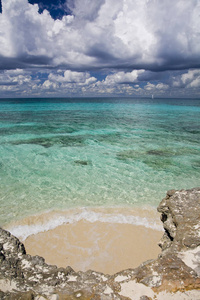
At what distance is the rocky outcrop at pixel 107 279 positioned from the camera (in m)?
2.79

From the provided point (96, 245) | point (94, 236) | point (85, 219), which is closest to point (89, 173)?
point (85, 219)

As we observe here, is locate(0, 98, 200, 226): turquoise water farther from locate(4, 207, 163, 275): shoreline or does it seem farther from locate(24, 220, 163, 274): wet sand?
locate(24, 220, 163, 274): wet sand

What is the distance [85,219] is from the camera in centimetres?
729

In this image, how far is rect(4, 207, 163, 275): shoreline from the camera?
5.48 m

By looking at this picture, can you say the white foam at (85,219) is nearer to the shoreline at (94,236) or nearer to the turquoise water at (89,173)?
the shoreline at (94,236)

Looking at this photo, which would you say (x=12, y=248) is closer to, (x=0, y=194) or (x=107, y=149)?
(x=0, y=194)

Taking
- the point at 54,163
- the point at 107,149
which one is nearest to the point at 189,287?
the point at 54,163

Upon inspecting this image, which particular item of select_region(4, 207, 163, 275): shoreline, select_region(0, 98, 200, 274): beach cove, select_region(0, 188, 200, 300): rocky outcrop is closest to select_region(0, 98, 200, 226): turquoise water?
select_region(0, 98, 200, 274): beach cove

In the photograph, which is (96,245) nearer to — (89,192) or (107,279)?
(107,279)

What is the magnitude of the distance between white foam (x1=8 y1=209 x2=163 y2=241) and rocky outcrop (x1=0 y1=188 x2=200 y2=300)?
299cm

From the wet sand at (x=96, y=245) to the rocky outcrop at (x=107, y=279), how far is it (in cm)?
216

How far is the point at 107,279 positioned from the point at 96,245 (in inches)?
118

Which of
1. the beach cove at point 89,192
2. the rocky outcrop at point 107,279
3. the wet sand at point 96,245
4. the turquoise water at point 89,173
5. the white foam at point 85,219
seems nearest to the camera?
the rocky outcrop at point 107,279

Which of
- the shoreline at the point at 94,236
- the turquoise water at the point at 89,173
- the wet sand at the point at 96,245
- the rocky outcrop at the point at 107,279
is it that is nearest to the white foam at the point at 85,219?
the shoreline at the point at 94,236
